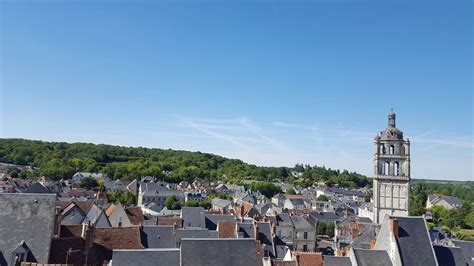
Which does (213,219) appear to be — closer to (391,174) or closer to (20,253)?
(391,174)

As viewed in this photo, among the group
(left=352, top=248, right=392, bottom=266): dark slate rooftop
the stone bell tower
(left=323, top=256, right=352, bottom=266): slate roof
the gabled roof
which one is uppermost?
the stone bell tower

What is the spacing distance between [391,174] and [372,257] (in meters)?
12.9

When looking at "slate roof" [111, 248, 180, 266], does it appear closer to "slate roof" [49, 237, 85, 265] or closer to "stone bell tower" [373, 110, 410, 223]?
"slate roof" [49, 237, 85, 265]

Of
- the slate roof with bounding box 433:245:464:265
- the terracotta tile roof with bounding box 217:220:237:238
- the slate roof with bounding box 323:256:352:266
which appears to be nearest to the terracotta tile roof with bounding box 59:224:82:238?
the terracotta tile roof with bounding box 217:220:237:238

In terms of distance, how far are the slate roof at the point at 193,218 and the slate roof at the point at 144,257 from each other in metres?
20.5

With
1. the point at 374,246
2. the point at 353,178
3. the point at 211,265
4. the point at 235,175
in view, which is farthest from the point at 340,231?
the point at 353,178

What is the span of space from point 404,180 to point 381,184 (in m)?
1.89

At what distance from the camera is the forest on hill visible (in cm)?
13071

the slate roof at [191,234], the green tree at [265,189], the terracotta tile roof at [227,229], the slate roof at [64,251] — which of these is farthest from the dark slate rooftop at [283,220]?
the green tree at [265,189]

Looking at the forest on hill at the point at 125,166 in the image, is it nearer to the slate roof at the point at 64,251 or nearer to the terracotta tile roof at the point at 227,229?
the terracotta tile roof at the point at 227,229

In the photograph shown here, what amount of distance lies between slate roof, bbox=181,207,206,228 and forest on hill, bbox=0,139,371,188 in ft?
279

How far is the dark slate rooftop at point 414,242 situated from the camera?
76.2 ft

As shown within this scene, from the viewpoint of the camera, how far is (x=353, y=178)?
173250mm

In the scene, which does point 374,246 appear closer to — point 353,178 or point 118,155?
point 353,178
